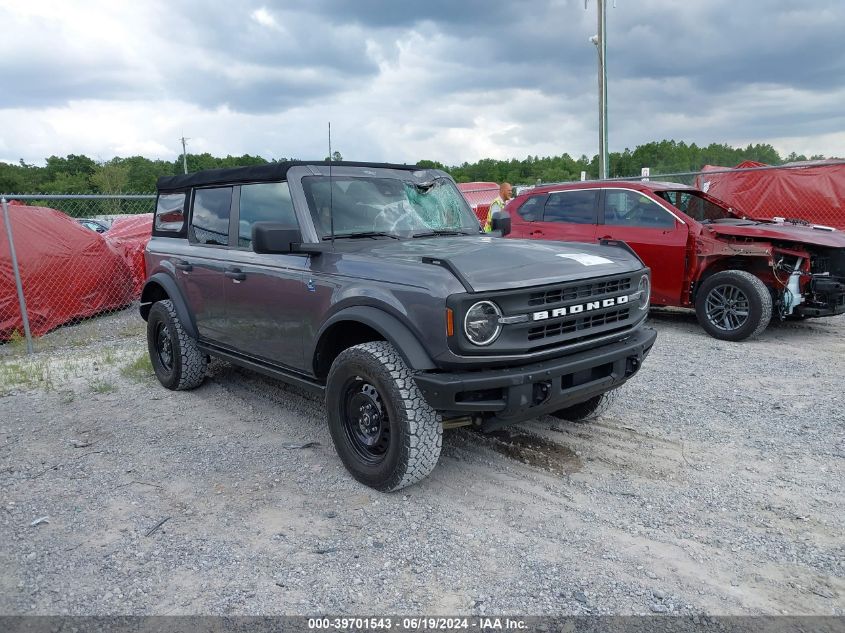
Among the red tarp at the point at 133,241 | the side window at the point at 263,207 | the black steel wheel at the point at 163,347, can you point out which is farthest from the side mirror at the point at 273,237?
the red tarp at the point at 133,241

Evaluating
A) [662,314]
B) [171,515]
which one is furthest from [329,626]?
[662,314]

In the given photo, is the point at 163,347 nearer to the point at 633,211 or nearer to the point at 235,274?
the point at 235,274

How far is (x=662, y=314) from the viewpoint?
9039mm

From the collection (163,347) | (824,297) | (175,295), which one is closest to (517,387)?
(175,295)

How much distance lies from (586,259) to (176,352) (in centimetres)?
367

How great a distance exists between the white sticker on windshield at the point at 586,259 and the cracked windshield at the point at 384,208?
3.61 feet

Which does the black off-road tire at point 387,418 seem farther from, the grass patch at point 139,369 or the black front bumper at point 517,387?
the grass patch at point 139,369

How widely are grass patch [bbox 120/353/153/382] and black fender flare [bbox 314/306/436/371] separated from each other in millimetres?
3605

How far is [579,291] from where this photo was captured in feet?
11.9

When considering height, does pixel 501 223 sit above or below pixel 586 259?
above

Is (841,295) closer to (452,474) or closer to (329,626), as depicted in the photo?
(452,474)

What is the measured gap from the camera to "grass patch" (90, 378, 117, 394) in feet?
19.9

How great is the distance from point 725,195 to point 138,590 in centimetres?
1287

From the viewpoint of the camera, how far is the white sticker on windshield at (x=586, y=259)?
12.5ft
